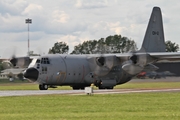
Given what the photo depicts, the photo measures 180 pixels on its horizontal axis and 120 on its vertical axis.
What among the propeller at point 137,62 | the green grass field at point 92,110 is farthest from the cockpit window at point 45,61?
the green grass field at point 92,110

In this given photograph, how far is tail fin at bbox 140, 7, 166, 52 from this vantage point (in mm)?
61625

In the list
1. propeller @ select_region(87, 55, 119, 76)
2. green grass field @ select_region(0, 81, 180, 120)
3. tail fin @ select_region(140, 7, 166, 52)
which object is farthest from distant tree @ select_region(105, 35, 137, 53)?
green grass field @ select_region(0, 81, 180, 120)

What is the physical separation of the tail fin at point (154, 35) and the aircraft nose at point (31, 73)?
596 inches

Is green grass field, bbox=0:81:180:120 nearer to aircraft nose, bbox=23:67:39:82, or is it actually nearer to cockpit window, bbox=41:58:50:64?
aircraft nose, bbox=23:67:39:82

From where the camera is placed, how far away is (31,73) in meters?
50.8

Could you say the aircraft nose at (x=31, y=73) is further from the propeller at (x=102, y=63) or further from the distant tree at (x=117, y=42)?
the distant tree at (x=117, y=42)

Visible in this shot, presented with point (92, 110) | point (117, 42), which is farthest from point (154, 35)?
point (117, 42)

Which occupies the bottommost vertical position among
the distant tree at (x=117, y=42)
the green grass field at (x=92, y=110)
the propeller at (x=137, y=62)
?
the green grass field at (x=92, y=110)

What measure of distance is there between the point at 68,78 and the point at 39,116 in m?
30.1

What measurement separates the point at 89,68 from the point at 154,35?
34.5ft

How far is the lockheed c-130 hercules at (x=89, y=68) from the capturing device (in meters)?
52.1

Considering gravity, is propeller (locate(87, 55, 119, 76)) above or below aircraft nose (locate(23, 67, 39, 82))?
above

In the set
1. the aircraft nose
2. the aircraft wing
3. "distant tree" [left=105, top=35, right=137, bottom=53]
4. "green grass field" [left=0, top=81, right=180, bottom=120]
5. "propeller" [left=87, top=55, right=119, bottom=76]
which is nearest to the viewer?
"green grass field" [left=0, top=81, right=180, bottom=120]

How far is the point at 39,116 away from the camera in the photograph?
78.4 ft
